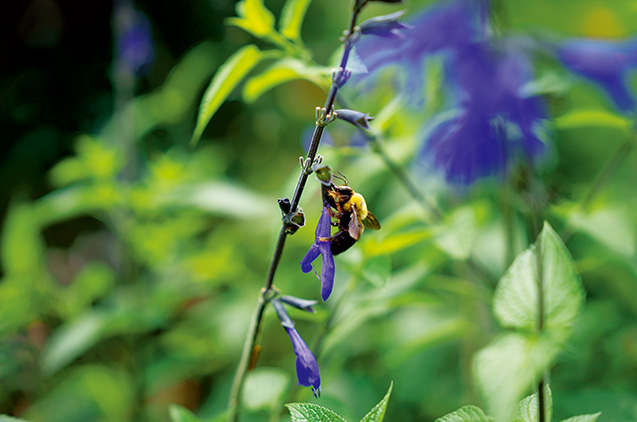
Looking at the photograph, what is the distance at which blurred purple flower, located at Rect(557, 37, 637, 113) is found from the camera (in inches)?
28.3

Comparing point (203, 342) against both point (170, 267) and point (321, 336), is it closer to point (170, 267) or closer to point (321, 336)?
point (170, 267)

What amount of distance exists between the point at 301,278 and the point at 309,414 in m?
0.87

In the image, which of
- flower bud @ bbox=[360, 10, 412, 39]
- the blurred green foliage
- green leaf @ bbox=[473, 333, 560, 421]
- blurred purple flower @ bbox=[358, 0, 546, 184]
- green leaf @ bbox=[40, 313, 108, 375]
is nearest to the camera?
green leaf @ bbox=[473, 333, 560, 421]

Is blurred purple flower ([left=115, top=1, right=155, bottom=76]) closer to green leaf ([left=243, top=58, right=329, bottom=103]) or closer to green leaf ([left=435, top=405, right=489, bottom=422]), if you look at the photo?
green leaf ([left=243, top=58, right=329, bottom=103])

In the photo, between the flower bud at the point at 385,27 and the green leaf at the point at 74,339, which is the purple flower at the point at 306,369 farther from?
the green leaf at the point at 74,339

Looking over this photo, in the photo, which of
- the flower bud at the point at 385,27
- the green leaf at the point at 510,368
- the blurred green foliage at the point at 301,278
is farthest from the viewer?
the blurred green foliage at the point at 301,278

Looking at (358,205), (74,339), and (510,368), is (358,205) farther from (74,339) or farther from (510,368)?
(74,339)

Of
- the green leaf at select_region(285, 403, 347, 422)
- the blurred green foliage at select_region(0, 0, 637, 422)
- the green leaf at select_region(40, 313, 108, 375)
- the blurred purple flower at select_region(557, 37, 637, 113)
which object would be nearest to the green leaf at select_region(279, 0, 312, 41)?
the blurred green foliage at select_region(0, 0, 637, 422)

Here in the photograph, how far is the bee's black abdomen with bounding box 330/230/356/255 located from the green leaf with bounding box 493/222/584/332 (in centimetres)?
17

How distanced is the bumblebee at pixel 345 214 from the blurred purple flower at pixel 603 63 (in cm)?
43

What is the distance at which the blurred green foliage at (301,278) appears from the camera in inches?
32.0

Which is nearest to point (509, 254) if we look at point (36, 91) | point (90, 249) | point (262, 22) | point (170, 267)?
point (262, 22)

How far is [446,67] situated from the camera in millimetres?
773

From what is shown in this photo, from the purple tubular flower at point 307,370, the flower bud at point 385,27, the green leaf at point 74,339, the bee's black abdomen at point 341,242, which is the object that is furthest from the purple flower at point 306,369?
the green leaf at point 74,339
